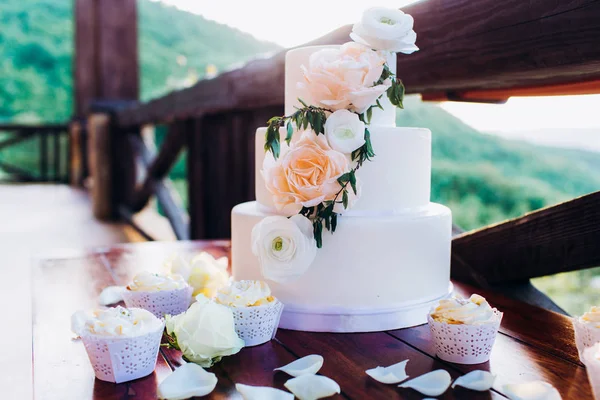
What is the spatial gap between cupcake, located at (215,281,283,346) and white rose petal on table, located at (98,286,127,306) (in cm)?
36

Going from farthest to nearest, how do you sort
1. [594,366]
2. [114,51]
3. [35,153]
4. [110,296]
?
[35,153] → [114,51] → [110,296] → [594,366]

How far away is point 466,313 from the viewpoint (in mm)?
892

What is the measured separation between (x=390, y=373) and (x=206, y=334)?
0.88ft

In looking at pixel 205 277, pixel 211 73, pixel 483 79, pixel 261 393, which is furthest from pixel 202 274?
pixel 211 73

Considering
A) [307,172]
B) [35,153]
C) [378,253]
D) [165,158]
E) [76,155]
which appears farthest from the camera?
[35,153]

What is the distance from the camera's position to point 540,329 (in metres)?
1.07

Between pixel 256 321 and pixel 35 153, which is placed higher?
pixel 35 153

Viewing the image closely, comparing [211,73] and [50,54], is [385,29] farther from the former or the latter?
[50,54]

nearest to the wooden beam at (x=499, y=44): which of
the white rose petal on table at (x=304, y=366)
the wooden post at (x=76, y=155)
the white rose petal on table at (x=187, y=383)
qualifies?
the white rose petal on table at (x=304, y=366)

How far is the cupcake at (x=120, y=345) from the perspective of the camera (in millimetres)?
819

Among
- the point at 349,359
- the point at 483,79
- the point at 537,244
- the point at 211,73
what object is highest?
the point at 211,73

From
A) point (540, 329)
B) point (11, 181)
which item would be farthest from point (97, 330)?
point (11, 181)

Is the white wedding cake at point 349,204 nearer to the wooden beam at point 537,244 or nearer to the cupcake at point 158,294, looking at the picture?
the cupcake at point 158,294

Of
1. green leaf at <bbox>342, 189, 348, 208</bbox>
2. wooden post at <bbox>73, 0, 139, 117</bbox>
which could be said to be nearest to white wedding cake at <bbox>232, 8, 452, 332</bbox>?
green leaf at <bbox>342, 189, 348, 208</bbox>
